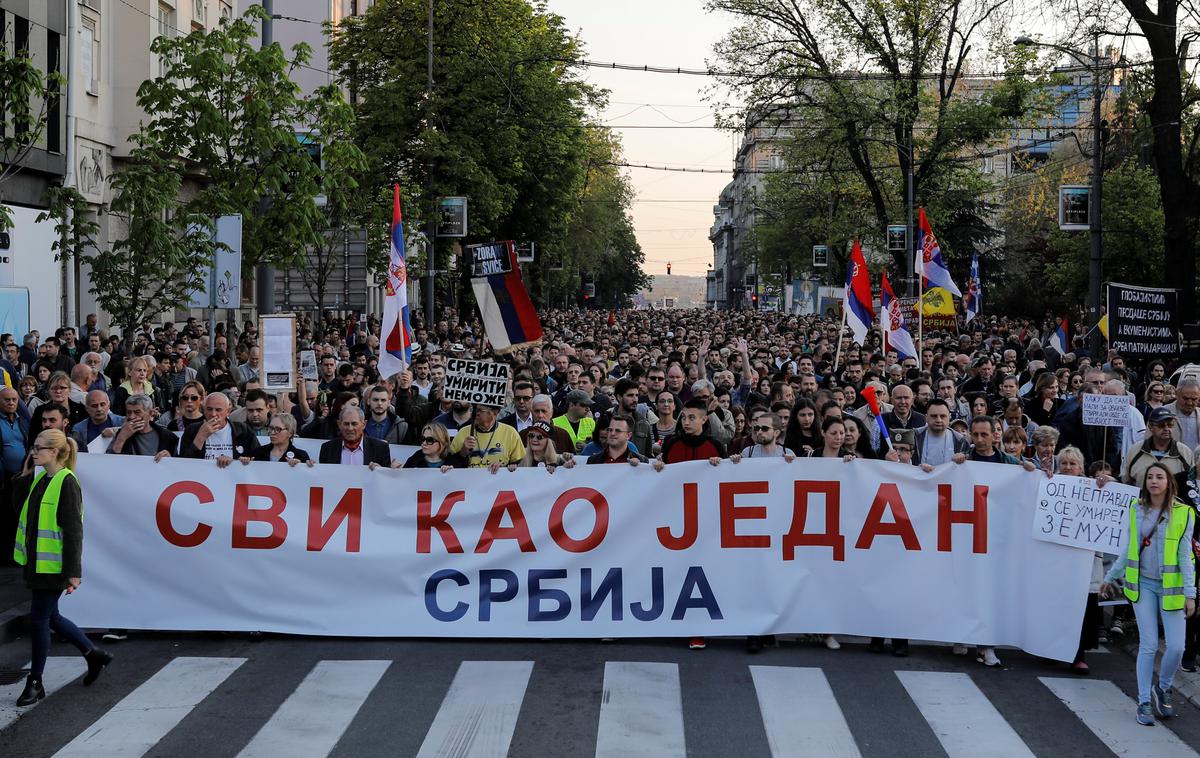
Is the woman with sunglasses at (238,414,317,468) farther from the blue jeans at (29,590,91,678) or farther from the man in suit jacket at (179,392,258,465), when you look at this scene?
the blue jeans at (29,590,91,678)

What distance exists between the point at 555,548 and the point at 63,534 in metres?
3.08

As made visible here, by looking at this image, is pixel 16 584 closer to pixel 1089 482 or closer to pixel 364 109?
pixel 1089 482

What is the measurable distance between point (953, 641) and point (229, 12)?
33754 millimetres

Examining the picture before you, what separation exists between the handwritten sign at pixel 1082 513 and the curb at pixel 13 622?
6.70m

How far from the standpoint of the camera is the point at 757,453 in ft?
32.3

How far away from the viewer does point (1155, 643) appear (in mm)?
7859

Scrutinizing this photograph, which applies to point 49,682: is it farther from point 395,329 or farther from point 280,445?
point 395,329

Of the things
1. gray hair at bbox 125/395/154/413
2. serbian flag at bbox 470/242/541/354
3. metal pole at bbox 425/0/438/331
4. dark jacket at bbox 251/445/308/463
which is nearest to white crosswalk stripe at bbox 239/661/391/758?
dark jacket at bbox 251/445/308/463

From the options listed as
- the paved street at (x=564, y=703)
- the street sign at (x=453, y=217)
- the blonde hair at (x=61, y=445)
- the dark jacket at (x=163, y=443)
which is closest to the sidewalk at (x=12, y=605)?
the paved street at (x=564, y=703)

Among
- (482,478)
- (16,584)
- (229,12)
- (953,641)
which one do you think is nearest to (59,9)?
(229,12)

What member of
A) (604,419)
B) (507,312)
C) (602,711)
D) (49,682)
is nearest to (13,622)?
(49,682)

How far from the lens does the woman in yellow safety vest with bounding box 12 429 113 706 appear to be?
26.0 ft

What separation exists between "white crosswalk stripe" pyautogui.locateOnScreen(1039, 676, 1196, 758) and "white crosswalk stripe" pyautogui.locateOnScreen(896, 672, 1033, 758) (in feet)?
1.61

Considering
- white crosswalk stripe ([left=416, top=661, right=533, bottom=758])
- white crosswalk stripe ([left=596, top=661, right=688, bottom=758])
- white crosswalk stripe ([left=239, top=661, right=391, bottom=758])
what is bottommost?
white crosswalk stripe ([left=239, top=661, right=391, bottom=758])
